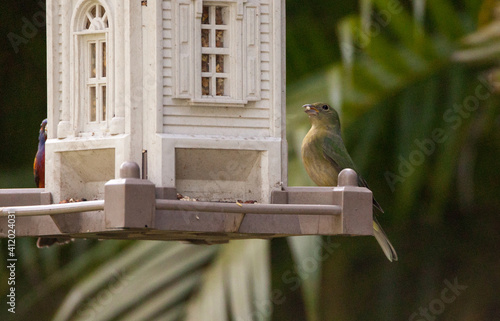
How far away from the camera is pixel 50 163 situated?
16.9ft

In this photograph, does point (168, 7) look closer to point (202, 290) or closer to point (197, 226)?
point (197, 226)

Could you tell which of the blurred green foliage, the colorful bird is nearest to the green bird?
the blurred green foliage

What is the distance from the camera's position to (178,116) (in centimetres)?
491

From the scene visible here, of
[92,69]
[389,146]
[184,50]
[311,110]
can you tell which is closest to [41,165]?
[92,69]

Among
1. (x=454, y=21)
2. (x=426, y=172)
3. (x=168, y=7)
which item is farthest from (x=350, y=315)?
(x=168, y=7)

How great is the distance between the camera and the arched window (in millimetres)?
5047

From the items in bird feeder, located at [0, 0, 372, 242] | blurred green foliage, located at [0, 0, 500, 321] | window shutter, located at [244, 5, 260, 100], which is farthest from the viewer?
blurred green foliage, located at [0, 0, 500, 321]

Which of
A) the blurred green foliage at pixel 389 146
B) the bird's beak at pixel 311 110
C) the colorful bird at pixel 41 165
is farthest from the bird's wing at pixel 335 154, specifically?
the colorful bird at pixel 41 165

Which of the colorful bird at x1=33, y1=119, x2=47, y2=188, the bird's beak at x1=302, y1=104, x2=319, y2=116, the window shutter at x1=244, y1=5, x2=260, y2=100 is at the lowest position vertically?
the colorful bird at x1=33, y1=119, x2=47, y2=188

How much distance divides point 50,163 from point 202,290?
6.78ft

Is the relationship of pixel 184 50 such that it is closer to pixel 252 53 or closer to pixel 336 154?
pixel 252 53

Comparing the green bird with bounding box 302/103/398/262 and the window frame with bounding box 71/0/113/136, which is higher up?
the window frame with bounding box 71/0/113/136

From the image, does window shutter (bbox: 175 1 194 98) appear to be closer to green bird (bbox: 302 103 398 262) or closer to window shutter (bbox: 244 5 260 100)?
window shutter (bbox: 244 5 260 100)

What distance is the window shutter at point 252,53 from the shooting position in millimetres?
5031
